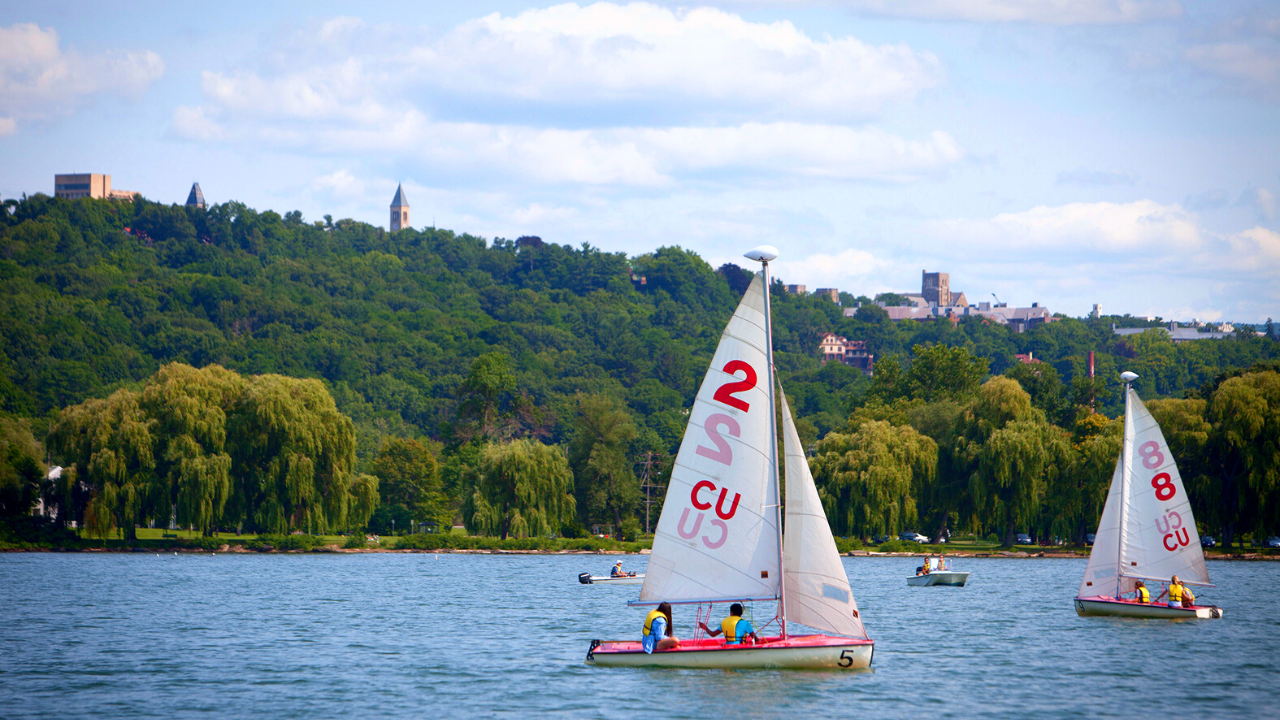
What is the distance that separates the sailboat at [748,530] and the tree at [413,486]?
6667cm

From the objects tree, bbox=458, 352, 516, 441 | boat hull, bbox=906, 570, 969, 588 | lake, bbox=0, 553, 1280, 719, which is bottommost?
lake, bbox=0, 553, 1280, 719

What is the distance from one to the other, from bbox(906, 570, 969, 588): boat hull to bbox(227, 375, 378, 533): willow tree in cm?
3059

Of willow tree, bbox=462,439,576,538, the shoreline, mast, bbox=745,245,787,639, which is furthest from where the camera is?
willow tree, bbox=462,439,576,538

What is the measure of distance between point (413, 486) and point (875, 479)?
114 ft

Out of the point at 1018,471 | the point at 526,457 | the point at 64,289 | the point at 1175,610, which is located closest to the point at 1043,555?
the point at 1018,471

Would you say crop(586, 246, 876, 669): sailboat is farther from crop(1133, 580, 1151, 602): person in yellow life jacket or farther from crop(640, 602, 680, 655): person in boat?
crop(1133, 580, 1151, 602): person in yellow life jacket

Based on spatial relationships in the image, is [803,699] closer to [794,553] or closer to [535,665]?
[794,553]

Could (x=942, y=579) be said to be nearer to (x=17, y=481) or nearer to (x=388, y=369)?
(x=17, y=481)

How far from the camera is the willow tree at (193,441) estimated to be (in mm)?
64625

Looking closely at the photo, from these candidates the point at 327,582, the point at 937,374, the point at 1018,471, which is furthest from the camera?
the point at 937,374

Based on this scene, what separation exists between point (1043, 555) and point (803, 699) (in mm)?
54001

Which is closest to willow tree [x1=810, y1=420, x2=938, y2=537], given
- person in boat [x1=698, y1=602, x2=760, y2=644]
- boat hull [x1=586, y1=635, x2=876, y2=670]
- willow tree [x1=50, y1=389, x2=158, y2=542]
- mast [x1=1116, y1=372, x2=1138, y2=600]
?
mast [x1=1116, y1=372, x2=1138, y2=600]

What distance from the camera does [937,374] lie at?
10706cm

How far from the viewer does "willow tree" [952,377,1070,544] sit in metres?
71.8
